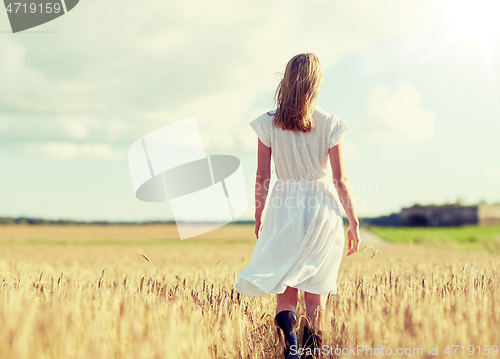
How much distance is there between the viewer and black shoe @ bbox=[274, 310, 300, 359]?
2488mm

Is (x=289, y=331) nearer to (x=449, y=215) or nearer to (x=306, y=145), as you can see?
(x=306, y=145)

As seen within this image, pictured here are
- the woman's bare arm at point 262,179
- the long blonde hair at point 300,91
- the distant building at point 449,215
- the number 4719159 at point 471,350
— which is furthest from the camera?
the distant building at point 449,215

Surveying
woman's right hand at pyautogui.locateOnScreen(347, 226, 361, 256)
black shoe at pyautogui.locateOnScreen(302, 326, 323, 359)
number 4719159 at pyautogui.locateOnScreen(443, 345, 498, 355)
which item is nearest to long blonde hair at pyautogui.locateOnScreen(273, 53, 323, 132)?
woman's right hand at pyautogui.locateOnScreen(347, 226, 361, 256)

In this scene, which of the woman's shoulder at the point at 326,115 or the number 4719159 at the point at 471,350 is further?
the woman's shoulder at the point at 326,115

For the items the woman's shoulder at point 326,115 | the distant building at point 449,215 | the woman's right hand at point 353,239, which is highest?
the woman's shoulder at point 326,115

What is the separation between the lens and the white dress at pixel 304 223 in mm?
2797

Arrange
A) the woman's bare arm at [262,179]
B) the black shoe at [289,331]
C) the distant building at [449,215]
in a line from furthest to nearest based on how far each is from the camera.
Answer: the distant building at [449,215], the woman's bare arm at [262,179], the black shoe at [289,331]

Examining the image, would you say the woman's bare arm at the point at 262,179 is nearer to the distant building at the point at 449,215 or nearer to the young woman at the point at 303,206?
the young woman at the point at 303,206

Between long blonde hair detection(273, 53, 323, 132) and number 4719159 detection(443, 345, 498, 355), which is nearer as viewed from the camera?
number 4719159 detection(443, 345, 498, 355)

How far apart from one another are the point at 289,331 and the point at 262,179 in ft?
3.45

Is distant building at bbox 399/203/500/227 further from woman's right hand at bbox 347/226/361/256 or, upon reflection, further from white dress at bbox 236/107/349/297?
white dress at bbox 236/107/349/297

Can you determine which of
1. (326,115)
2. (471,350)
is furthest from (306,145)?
(471,350)

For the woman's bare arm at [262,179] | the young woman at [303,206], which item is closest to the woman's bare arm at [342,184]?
the young woman at [303,206]

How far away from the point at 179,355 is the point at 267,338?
95 cm
